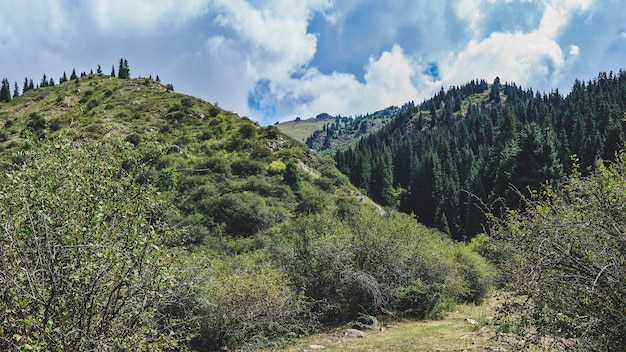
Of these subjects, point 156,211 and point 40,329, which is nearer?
point 40,329

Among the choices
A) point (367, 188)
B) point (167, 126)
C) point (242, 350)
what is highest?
point (167, 126)

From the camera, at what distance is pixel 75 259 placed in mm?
4141

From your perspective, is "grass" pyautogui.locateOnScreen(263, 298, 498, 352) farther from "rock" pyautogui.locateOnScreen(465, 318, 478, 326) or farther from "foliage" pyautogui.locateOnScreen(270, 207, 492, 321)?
"foliage" pyautogui.locateOnScreen(270, 207, 492, 321)

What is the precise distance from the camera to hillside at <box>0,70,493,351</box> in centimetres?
421

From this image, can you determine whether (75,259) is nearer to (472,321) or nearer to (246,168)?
(472,321)

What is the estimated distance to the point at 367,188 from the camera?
245 feet

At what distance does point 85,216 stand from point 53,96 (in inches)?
2736

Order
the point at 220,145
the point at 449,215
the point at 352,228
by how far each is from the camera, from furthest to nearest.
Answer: the point at 449,215, the point at 220,145, the point at 352,228

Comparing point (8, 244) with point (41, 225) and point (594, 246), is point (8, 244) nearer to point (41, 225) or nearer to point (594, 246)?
point (41, 225)

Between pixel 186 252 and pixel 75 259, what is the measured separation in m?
2.63

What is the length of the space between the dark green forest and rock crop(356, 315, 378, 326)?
766 cm

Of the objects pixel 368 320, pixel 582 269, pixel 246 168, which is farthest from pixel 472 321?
pixel 246 168

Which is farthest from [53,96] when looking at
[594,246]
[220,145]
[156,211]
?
[594,246]

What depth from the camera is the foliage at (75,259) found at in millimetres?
4039
